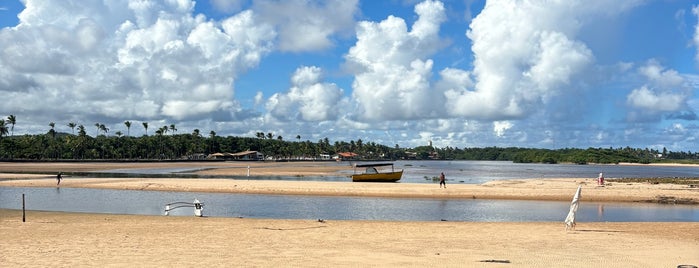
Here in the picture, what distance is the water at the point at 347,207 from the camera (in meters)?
32.4

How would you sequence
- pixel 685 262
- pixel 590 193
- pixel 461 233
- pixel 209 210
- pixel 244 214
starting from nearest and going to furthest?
pixel 685 262
pixel 461 233
pixel 244 214
pixel 209 210
pixel 590 193

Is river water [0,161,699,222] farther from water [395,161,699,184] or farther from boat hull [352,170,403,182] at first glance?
water [395,161,699,184]

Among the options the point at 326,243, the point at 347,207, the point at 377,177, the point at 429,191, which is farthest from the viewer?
the point at 377,177

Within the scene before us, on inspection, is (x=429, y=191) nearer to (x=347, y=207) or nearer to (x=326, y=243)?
(x=347, y=207)

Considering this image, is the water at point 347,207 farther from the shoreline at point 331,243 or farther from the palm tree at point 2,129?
the palm tree at point 2,129

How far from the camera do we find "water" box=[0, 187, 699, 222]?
3238 cm

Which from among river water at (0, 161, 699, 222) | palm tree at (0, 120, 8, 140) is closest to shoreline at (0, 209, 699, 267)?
river water at (0, 161, 699, 222)

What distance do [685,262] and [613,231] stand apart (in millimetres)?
8192

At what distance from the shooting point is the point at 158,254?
1684 centimetres

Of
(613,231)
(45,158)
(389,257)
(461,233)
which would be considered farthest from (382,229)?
(45,158)

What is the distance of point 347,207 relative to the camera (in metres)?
37.2

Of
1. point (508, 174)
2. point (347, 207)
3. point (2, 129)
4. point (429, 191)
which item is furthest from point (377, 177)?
point (2, 129)

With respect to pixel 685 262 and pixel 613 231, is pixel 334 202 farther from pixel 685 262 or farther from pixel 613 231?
pixel 685 262

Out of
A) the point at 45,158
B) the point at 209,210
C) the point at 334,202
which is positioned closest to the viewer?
the point at 209,210
